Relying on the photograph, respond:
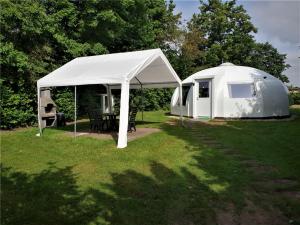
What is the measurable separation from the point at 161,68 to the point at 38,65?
6255mm

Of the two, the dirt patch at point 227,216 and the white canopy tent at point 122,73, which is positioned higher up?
the white canopy tent at point 122,73

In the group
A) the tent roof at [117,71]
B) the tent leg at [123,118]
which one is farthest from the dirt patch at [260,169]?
the tent roof at [117,71]

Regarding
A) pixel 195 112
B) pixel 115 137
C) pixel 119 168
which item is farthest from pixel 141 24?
pixel 119 168

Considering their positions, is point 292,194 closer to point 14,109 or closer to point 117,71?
point 117,71

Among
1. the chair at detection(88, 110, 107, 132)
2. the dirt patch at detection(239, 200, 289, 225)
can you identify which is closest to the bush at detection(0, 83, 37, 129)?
the chair at detection(88, 110, 107, 132)

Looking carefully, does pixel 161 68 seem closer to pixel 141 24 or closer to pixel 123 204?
pixel 123 204

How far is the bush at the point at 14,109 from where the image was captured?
14.0 m

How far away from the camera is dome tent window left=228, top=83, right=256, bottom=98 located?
19.3 meters

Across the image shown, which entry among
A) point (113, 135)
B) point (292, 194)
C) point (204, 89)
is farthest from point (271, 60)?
point (292, 194)

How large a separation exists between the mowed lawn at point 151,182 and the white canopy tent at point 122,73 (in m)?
1.78

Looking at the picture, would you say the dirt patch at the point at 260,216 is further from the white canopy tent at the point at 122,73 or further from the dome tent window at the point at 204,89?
the dome tent window at the point at 204,89

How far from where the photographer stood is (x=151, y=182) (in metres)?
6.71

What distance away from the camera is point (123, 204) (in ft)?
18.0

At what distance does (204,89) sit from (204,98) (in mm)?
569
